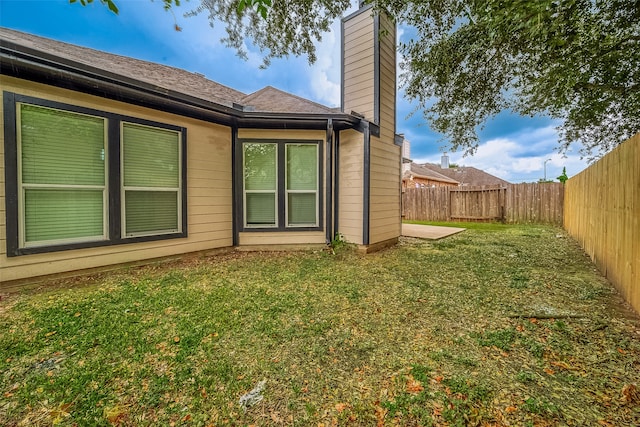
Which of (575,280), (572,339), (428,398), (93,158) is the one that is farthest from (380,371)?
(93,158)

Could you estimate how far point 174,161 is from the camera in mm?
4598

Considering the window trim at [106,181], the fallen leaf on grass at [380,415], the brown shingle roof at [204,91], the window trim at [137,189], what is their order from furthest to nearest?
the brown shingle roof at [204,91]
the window trim at [137,189]
the window trim at [106,181]
the fallen leaf on grass at [380,415]

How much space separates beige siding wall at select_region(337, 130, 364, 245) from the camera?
17.6ft

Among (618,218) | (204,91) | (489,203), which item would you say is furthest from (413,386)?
(489,203)

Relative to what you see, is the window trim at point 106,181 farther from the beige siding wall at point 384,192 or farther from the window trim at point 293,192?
the beige siding wall at point 384,192

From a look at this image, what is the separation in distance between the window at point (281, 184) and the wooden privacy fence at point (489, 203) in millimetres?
8706

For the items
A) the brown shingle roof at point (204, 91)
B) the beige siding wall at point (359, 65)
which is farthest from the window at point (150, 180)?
the beige siding wall at point (359, 65)

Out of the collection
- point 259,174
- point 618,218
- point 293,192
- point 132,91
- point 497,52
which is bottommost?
point 618,218

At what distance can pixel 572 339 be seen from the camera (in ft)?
7.22

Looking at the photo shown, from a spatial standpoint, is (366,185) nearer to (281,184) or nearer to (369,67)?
(281,184)

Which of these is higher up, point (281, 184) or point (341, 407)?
point (281, 184)

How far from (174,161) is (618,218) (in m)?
6.52

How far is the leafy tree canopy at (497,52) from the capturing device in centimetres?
333

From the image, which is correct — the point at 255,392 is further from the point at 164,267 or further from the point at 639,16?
the point at 639,16
